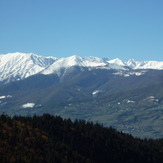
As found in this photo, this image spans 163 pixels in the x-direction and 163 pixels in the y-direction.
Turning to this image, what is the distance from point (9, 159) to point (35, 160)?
40.0ft

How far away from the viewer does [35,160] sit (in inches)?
7682

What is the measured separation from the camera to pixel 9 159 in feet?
640

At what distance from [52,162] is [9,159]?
20472mm

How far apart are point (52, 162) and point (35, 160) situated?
911 centimetres

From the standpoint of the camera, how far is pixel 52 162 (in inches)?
7864
